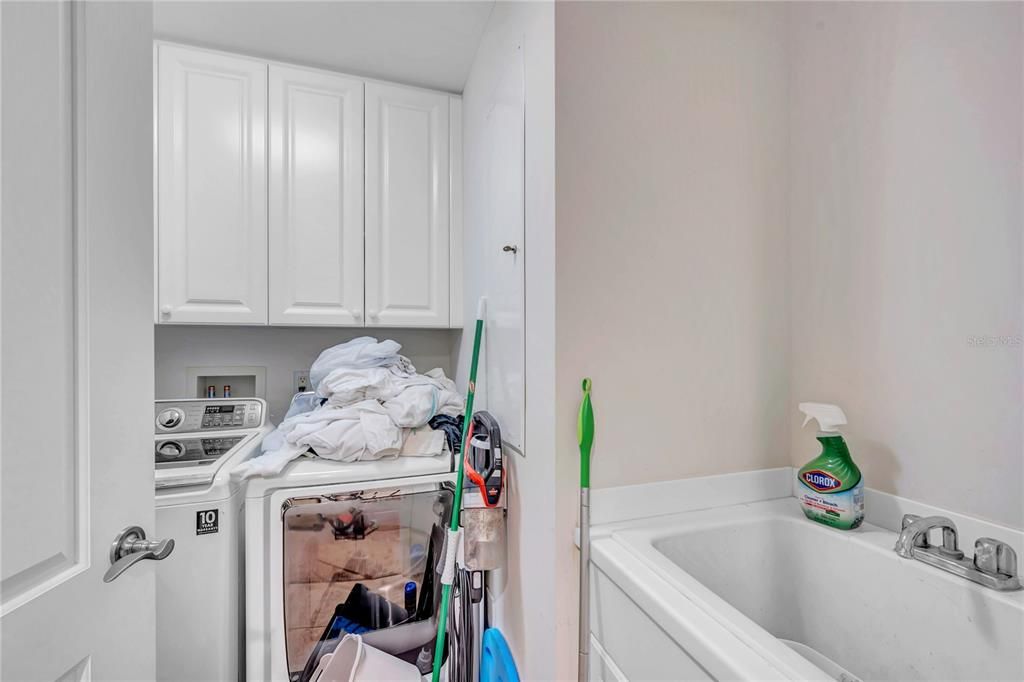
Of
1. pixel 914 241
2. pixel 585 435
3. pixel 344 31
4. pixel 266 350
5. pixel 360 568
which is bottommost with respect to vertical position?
pixel 360 568

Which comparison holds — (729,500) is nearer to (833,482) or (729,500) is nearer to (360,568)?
(833,482)

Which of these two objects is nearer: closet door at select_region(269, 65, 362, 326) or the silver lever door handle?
the silver lever door handle

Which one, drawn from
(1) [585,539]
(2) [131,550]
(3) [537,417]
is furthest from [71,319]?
(1) [585,539]

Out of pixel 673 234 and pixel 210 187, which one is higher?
pixel 210 187

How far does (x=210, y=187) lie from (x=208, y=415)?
0.87 meters

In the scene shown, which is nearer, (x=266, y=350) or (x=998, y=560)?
(x=998, y=560)

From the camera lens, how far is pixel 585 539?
3.02 feet

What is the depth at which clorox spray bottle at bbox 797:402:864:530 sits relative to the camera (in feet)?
3.10

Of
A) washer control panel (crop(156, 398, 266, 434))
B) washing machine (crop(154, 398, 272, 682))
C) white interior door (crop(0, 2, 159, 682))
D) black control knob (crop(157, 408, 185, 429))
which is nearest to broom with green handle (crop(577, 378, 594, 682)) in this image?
white interior door (crop(0, 2, 159, 682))

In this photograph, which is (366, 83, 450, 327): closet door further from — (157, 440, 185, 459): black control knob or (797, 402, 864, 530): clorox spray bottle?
(797, 402, 864, 530): clorox spray bottle

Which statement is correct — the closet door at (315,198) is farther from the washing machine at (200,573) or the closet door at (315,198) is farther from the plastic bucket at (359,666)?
the plastic bucket at (359,666)

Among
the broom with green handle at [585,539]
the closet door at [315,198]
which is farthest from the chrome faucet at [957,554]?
the closet door at [315,198]

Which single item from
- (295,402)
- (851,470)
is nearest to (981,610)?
(851,470)

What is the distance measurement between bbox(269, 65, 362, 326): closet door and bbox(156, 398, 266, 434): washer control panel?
358 millimetres
